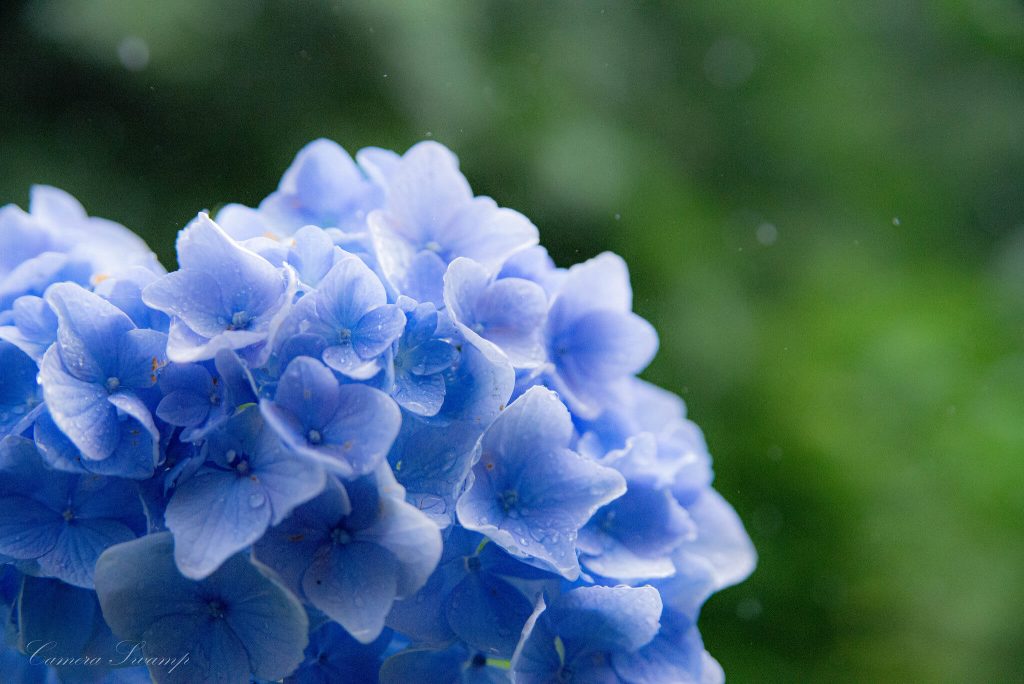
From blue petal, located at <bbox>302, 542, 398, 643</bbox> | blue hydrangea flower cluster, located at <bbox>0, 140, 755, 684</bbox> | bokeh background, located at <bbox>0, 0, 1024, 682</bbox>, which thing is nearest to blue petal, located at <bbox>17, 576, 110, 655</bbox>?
blue hydrangea flower cluster, located at <bbox>0, 140, 755, 684</bbox>

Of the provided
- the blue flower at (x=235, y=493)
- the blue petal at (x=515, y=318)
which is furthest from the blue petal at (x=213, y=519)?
the blue petal at (x=515, y=318)

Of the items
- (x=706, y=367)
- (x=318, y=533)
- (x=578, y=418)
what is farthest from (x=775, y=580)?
(x=318, y=533)

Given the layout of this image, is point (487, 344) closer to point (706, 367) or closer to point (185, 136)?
point (185, 136)

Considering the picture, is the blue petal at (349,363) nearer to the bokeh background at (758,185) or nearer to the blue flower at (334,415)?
the blue flower at (334,415)

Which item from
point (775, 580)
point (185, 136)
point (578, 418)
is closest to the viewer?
point (578, 418)

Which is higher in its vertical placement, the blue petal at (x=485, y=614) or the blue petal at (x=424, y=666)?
the blue petal at (x=485, y=614)

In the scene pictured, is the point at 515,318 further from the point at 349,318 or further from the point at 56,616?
the point at 56,616
